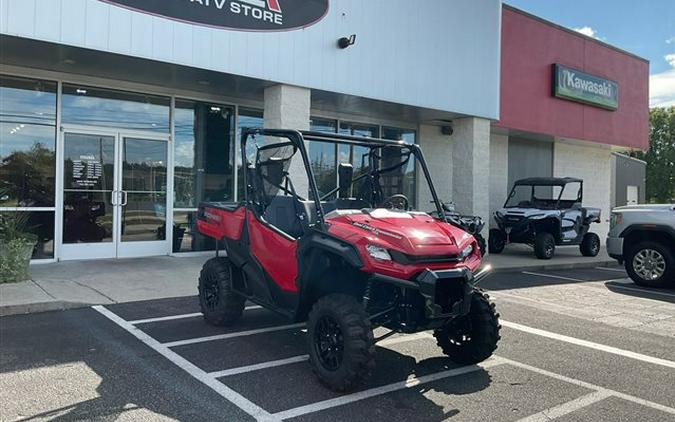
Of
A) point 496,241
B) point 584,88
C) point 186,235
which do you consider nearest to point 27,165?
point 186,235

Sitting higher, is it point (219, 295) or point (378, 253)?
point (378, 253)

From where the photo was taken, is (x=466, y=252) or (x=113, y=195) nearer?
(x=466, y=252)

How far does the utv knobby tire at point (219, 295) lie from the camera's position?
577cm

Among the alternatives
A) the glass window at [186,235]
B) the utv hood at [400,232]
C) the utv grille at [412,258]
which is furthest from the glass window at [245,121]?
the utv grille at [412,258]

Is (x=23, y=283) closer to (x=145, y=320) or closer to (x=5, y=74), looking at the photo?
(x=145, y=320)

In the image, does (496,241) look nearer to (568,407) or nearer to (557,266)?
(557,266)

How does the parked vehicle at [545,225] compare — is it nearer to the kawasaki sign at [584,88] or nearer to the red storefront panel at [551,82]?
the red storefront panel at [551,82]

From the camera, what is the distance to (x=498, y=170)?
16484 millimetres

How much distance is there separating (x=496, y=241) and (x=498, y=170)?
3072 mm

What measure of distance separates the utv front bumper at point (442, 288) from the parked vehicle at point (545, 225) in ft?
31.7

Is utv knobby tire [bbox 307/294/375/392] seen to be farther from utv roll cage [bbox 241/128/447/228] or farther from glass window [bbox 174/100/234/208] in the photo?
glass window [bbox 174/100/234/208]

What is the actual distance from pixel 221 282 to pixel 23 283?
3.66m

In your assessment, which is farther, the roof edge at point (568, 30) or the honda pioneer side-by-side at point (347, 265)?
the roof edge at point (568, 30)

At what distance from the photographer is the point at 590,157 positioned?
1972 cm
